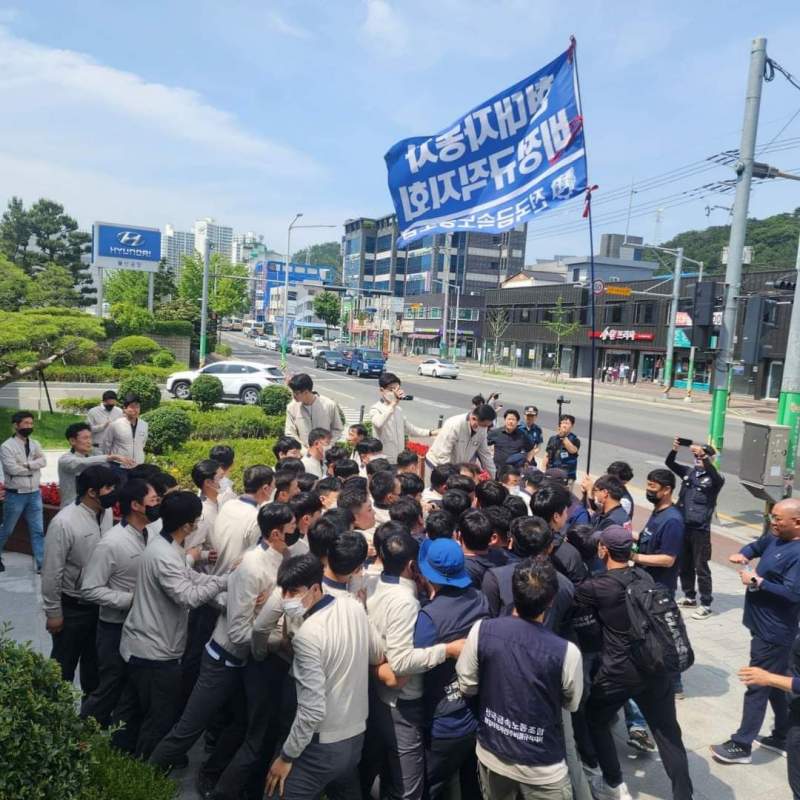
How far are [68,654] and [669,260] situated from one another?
94.5 metres

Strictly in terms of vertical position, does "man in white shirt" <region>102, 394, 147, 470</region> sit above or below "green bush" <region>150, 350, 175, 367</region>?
above

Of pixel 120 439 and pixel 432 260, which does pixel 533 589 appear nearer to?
pixel 120 439

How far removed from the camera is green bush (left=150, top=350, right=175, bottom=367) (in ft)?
94.7

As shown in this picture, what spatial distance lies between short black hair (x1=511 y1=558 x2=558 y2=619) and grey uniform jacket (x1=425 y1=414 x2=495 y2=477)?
4482 mm

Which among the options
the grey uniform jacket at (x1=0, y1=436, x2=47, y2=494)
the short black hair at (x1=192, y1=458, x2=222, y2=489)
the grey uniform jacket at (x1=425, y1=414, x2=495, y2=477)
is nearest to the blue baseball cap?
the short black hair at (x1=192, y1=458, x2=222, y2=489)

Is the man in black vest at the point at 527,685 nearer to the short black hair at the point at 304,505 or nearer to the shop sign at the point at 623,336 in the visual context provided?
the short black hair at the point at 304,505

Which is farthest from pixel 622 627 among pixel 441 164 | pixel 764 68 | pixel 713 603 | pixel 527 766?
pixel 764 68

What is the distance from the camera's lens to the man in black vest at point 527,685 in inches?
120

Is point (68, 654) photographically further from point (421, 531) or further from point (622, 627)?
point (622, 627)

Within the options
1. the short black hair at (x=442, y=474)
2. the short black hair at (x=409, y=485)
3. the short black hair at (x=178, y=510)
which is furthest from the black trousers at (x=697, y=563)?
the short black hair at (x=178, y=510)

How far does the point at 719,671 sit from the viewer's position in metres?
5.96

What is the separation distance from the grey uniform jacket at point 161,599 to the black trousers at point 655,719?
2.34 meters

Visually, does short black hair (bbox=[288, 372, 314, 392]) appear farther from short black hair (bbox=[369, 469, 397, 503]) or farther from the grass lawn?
the grass lawn

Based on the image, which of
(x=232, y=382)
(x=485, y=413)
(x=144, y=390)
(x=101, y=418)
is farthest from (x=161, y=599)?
(x=232, y=382)
